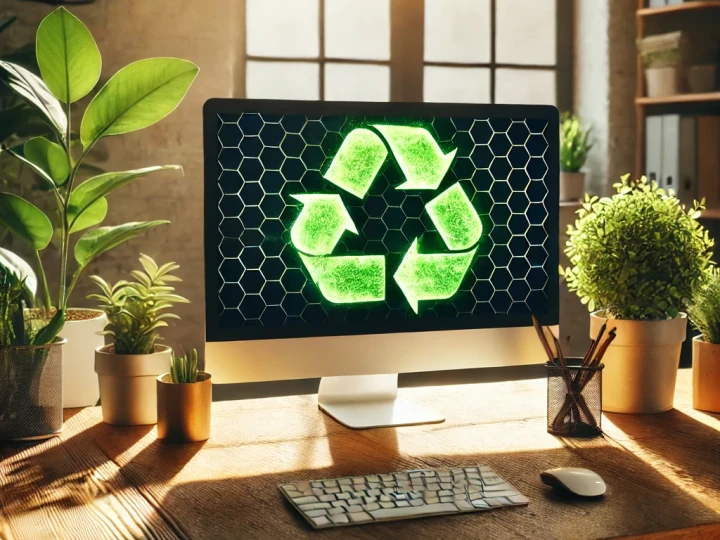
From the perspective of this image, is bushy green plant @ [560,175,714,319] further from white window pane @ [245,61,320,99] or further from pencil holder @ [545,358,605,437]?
white window pane @ [245,61,320,99]

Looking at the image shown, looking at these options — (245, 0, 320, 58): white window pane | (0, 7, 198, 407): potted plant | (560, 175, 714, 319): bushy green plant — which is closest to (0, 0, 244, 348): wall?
(245, 0, 320, 58): white window pane

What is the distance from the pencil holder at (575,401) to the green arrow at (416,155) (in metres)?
0.37

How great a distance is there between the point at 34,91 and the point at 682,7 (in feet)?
8.62

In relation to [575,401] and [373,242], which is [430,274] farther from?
[575,401]

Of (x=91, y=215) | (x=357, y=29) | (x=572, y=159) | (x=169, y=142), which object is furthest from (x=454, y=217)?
(x=572, y=159)

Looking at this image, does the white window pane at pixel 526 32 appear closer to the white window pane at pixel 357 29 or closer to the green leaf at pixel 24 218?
the white window pane at pixel 357 29

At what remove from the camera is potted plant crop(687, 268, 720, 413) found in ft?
4.99

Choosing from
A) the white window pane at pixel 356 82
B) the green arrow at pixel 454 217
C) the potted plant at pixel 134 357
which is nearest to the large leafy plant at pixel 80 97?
the potted plant at pixel 134 357

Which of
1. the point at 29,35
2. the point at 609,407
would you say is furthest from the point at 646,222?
the point at 29,35

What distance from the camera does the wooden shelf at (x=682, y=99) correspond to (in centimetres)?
326

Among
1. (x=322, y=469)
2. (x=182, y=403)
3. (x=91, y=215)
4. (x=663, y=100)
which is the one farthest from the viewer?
(x=663, y=100)

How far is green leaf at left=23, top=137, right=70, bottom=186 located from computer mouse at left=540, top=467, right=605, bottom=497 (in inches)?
39.3

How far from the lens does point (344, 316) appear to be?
56.5 inches

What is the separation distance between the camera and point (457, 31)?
3619 millimetres
